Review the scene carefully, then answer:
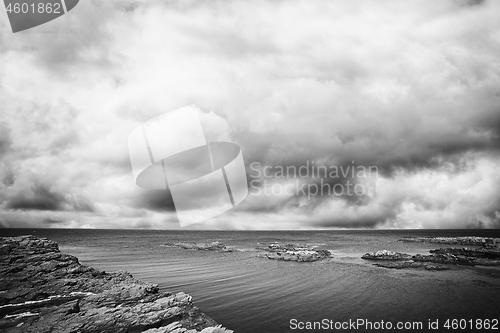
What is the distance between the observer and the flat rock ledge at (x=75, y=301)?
1212 centimetres

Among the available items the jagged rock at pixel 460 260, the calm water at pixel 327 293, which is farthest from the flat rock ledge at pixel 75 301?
the jagged rock at pixel 460 260

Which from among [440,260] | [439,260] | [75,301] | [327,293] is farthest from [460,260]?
[75,301]

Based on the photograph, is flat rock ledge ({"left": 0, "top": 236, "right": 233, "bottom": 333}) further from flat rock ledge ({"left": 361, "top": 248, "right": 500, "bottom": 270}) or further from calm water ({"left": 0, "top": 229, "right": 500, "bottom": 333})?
flat rock ledge ({"left": 361, "top": 248, "right": 500, "bottom": 270})

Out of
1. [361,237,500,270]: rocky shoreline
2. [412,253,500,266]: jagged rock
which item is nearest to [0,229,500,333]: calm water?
[361,237,500,270]: rocky shoreline

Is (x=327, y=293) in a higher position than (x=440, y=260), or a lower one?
higher

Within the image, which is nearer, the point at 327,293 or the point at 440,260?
the point at 327,293

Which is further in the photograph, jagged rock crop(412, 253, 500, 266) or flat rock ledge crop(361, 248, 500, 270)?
jagged rock crop(412, 253, 500, 266)

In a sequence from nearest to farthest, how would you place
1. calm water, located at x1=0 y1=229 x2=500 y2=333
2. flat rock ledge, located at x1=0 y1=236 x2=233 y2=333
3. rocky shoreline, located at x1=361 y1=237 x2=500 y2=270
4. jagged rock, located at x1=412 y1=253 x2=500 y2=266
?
1. flat rock ledge, located at x1=0 y1=236 x2=233 y2=333
2. calm water, located at x1=0 y1=229 x2=500 y2=333
3. rocky shoreline, located at x1=361 y1=237 x2=500 y2=270
4. jagged rock, located at x1=412 y1=253 x2=500 y2=266

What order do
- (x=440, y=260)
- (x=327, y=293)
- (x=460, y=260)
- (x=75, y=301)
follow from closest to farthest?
(x=75, y=301), (x=327, y=293), (x=460, y=260), (x=440, y=260)

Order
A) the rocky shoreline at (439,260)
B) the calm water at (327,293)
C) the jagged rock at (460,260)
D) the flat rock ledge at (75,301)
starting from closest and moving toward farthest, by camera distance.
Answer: the flat rock ledge at (75,301)
the calm water at (327,293)
the rocky shoreline at (439,260)
the jagged rock at (460,260)

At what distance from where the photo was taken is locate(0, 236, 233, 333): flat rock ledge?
477 inches

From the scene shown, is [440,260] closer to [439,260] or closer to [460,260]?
[439,260]

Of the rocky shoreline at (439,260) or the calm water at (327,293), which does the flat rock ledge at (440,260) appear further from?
the calm water at (327,293)

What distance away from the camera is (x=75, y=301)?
45.4ft
